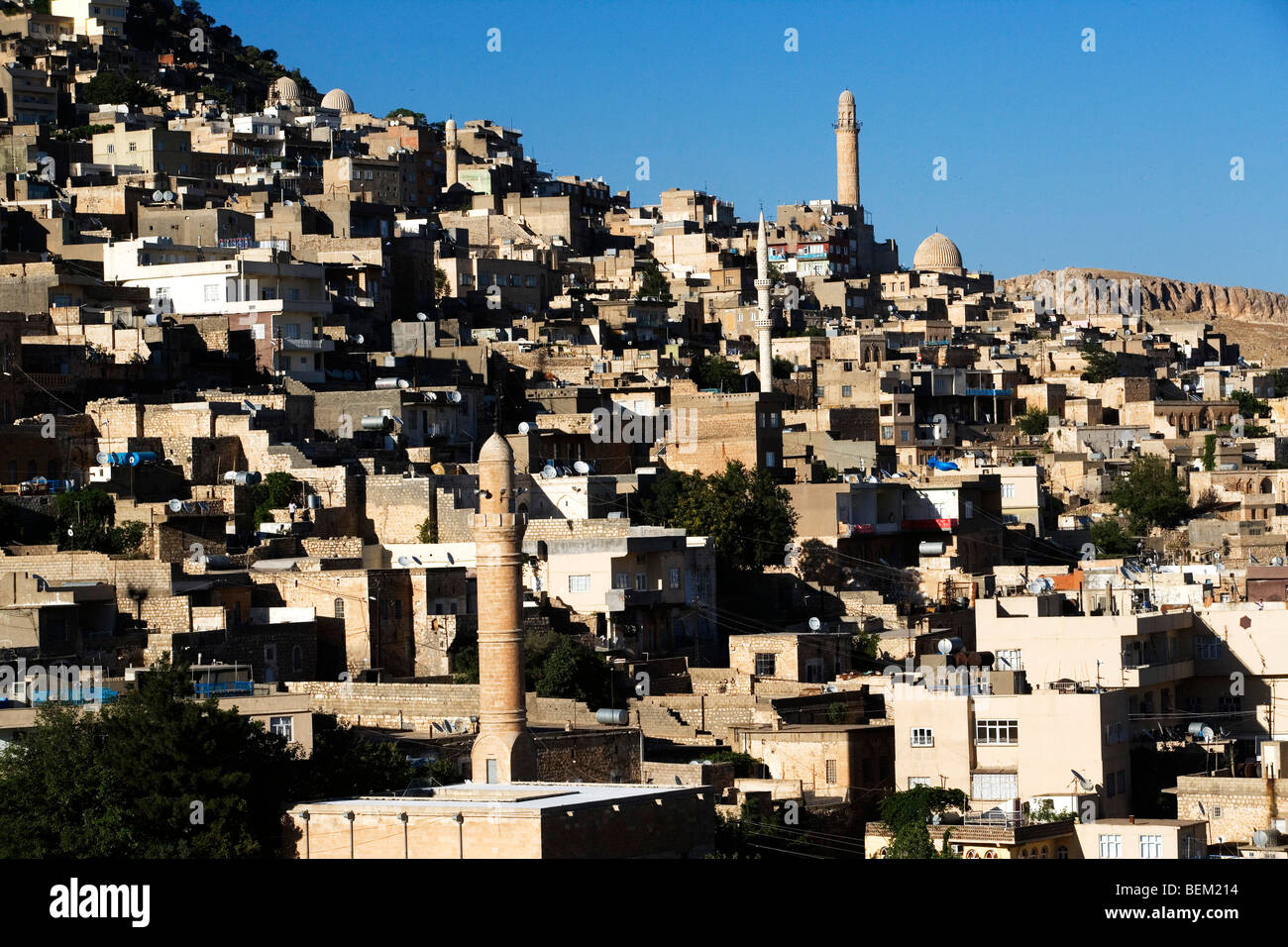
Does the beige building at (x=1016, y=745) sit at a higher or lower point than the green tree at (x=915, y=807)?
higher

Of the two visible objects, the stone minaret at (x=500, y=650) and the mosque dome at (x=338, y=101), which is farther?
the mosque dome at (x=338, y=101)

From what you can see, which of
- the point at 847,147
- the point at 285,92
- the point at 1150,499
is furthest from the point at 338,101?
the point at 1150,499

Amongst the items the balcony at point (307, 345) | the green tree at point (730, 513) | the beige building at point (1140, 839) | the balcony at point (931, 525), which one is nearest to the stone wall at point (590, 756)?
the beige building at point (1140, 839)

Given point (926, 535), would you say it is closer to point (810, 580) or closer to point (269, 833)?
point (810, 580)

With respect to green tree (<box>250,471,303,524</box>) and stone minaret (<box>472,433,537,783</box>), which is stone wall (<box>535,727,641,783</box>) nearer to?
stone minaret (<box>472,433,537,783</box>)

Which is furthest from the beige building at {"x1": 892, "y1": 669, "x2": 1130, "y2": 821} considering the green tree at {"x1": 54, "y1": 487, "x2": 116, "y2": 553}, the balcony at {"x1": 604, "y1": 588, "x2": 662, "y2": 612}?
the green tree at {"x1": 54, "y1": 487, "x2": 116, "y2": 553}

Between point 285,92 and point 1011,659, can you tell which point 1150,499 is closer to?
point 1011,659

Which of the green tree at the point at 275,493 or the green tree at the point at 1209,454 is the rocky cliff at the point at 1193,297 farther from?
the green tree at the point at 275,493
